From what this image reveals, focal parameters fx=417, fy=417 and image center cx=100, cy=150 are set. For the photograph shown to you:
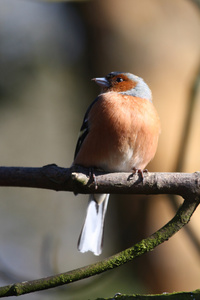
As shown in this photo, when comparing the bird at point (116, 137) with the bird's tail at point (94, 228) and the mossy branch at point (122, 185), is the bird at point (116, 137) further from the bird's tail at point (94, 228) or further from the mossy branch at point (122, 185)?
the mossy branch at point (122, 185)

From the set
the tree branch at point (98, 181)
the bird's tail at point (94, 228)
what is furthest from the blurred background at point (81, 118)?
the tree branch at point (98, 181)

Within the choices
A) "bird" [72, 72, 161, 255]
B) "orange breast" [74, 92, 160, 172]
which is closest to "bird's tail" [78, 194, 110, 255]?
"bird" [72, 72, 161, 255]

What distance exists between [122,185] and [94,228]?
74.7 inches

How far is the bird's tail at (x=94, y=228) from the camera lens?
14.8 feet

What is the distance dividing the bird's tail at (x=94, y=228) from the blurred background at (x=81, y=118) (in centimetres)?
70

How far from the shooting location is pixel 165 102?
6469mm

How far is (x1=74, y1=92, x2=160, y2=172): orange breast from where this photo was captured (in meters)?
4.05

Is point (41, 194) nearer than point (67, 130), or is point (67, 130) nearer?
point (67, 130)

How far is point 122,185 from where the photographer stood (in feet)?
9.59

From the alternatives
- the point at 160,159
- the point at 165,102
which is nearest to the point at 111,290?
the point at 160,159

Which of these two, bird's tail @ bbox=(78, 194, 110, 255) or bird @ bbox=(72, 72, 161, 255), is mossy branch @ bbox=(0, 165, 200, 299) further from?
bird's tail @ bbox=(78, 194, 110, 255)

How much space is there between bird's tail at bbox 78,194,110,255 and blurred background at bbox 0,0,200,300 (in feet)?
2.28

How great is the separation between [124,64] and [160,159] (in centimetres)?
185

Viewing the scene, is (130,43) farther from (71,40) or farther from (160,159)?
(160,159)
